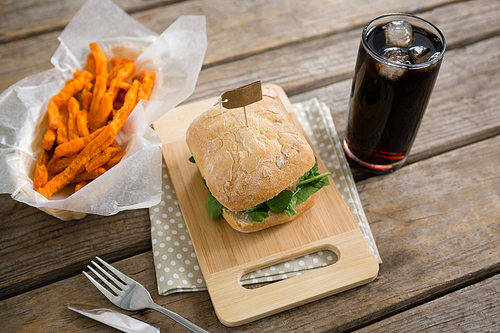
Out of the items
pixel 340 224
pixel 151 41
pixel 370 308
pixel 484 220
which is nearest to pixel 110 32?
pixel 151 41

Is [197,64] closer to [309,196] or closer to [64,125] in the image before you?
[64,125]

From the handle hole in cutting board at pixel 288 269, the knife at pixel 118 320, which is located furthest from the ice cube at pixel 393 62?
the knife at pixel 118 320

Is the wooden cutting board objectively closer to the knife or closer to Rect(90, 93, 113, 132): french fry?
the knife

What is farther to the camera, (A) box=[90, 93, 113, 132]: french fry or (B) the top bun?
(A) box=[90, 93, 113, 132]: french fry

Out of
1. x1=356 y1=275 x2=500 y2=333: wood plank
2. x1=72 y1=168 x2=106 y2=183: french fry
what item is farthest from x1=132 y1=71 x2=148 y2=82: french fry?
x1=356 y1=275 x2=500 y2=333: wood plank

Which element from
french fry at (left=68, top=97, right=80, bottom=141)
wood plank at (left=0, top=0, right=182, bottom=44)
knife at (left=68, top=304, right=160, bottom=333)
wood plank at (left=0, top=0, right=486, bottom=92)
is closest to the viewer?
knife at (left=68, top=304, right=160, bottom=333)
